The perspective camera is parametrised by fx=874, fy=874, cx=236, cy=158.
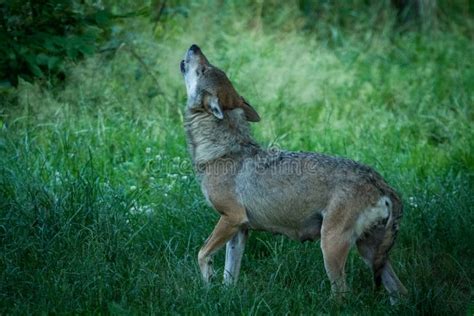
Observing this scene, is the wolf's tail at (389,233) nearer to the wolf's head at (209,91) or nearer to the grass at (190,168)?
the grass at (190,168)

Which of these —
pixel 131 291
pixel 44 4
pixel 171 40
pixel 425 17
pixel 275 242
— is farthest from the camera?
pixel 425 17

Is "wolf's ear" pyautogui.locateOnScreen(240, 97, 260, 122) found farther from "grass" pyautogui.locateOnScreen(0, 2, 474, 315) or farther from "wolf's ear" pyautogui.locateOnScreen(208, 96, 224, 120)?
"grass" pyautogui.locateOnScreen(0, 2, 474, 315)

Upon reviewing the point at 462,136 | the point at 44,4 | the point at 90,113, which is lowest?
the point at 462,136

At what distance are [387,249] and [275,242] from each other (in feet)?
3.56

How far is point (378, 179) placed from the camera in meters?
6.01

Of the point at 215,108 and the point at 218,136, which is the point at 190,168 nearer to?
the point at 218,136

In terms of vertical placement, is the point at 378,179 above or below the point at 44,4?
below

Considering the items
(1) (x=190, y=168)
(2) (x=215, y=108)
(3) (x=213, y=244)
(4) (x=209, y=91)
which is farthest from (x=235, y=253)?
(1) (x=190, y=168)

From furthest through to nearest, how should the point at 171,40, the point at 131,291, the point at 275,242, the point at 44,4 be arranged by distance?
the point at 171,40 < the point at 44,4 < the point at 275,242 < the point at 131,291

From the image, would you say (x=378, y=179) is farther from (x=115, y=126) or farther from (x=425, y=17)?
(x=425, y=17)

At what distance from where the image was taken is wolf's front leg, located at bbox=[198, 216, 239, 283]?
20.1 feet

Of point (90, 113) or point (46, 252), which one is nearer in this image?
point (46, 252)

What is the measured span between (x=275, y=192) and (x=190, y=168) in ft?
5.74

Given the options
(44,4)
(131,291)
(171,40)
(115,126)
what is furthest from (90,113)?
(131,291)
